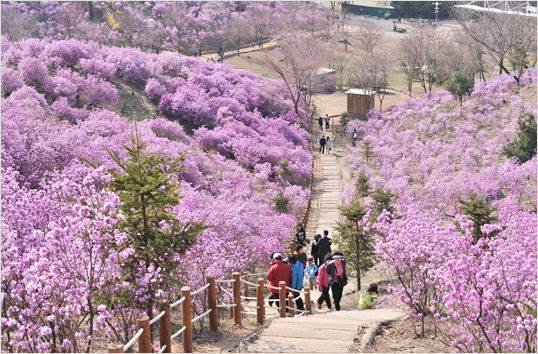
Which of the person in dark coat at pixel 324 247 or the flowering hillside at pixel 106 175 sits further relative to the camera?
the person in dark coat at pixel 324 247

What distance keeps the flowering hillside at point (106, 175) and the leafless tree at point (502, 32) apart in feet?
58.8

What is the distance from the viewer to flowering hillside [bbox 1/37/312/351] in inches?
288

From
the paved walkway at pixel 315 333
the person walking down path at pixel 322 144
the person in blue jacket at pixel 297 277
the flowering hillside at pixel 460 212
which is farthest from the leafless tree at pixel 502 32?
the paved walkway at pixel 315 333

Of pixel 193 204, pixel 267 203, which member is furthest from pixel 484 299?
pixel 267 203

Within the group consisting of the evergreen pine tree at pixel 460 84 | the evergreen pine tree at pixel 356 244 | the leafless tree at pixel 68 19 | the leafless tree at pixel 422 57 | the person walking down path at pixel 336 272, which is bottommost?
the evergreen pine tree at pixel 356 244

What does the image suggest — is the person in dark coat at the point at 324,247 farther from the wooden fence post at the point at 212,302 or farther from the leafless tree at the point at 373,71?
the leafless tree at the point at 373,71

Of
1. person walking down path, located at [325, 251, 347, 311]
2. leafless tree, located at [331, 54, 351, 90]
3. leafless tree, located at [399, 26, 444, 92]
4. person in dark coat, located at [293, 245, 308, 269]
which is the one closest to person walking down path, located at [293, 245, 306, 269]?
person in dark coat, located at [293, 245, 308, 269]

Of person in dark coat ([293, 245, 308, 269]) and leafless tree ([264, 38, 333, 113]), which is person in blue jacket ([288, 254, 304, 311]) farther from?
leafless tree ([264, 38, 333, 113])

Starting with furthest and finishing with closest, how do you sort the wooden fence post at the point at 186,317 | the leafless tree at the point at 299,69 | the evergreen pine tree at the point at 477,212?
the leafless tree at the point at 299,69, the evergreen pine tree at the point at 477,212, the wooden fence post at the point at 186,317

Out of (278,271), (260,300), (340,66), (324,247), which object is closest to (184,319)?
(260,300)

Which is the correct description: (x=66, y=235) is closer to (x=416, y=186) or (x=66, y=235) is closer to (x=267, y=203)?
(x=267, y=203)

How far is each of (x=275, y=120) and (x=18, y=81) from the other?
1774 cm

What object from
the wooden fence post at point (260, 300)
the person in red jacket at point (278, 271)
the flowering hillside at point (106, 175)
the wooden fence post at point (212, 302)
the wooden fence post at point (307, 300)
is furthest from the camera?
the person in red jacket at point (278, 271)

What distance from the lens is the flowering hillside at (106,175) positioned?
731 cm
